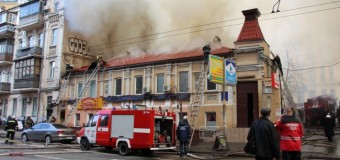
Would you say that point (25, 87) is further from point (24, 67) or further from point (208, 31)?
point (208, 31)

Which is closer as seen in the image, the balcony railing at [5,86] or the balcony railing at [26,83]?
the balcony railing at [26,83]

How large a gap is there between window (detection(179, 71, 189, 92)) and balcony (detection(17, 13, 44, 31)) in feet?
61.4

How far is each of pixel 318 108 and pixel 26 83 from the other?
101 ft

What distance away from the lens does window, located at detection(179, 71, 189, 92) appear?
80.2 feet

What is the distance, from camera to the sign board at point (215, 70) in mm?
17047

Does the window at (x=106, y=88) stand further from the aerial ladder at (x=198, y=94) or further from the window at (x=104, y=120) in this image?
the window at (x=104, y=120)

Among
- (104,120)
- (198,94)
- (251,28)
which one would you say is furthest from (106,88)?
(251,28)

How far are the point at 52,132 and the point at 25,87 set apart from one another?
52.8 feet

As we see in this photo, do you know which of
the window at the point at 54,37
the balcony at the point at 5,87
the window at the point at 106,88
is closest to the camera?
the window at the point at 106,88

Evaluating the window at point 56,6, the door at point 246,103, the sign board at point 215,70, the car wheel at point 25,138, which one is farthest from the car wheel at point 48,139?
the window at point 56,6

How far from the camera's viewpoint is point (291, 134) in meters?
7.73

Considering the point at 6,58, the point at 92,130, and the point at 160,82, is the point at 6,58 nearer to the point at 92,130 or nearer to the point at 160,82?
the point at 160,82

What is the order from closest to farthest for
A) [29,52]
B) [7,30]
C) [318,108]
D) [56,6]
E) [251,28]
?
1. [251,28]
2. [56,6]
3. [29,52]
4. [318,108]
5. [7,30]

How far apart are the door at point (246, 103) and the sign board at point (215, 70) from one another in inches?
162
